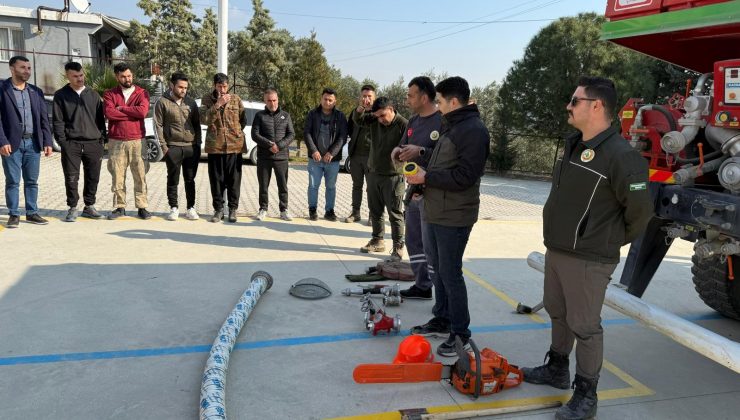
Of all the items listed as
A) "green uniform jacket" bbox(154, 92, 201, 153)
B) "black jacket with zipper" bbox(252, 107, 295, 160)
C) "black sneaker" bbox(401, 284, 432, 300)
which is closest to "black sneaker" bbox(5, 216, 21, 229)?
"green uniform jacket" bbox(154, 92, 201, 153)

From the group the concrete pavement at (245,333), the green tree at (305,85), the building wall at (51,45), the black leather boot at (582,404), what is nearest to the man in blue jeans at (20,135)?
the concrete pavement at (245,333)

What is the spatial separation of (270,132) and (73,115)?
2.66 metres

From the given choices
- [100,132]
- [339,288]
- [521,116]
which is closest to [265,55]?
[521,116]

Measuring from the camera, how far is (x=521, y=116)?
1906 centimetres

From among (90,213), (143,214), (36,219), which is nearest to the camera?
(36,219)

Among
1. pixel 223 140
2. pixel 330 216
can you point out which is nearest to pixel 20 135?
pixel 223 140

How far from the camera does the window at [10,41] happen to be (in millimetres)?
21781

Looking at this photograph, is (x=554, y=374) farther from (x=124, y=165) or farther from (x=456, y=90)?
(x=124, y=165)

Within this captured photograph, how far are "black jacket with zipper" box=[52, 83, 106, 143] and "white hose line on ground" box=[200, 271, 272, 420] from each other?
13.4 feet

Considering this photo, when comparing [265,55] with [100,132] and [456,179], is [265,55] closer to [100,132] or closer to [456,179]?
[100,132]

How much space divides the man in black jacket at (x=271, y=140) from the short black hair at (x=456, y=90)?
4.53 metres

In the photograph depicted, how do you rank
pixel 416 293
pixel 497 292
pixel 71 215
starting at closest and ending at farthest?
1. pixel 416 293
2. pixel 497 292
3. pixel 71 215

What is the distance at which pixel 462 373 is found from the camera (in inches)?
125

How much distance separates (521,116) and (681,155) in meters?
16.2
